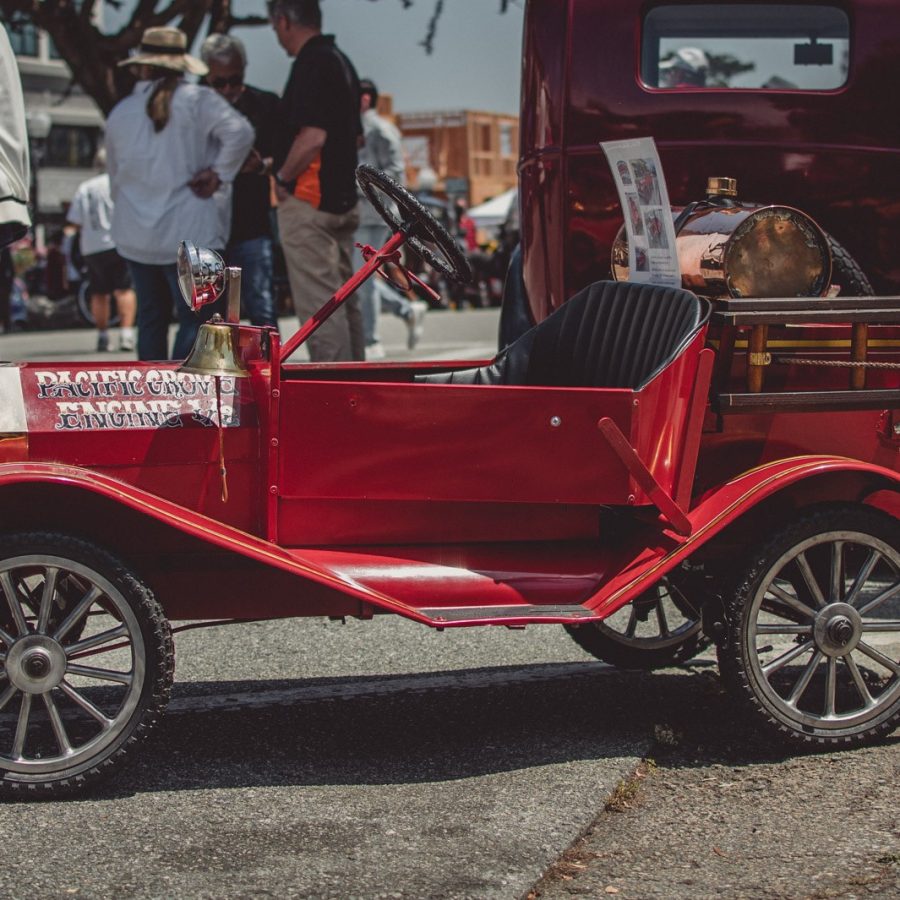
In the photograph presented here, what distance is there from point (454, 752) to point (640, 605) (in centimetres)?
75

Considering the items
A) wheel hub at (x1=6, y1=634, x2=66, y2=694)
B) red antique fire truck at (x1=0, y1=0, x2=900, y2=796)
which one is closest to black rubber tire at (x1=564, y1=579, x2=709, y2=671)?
red antique fire truck at (x1=0, y1=0, x2=900, y2=796)

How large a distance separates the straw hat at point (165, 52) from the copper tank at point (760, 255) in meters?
3.78

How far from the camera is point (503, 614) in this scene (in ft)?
Answer: 11.6

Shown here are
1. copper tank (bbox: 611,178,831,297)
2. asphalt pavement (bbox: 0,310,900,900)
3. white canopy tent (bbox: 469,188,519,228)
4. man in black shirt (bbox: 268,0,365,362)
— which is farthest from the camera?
white canopy tent (bbox: 469,188,519,228)

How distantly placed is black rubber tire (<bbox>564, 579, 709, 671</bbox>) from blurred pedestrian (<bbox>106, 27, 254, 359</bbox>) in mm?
3303

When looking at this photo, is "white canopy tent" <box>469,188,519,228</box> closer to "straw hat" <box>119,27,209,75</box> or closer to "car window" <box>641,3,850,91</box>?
"straw hat" <box>119,27,209,75</box>

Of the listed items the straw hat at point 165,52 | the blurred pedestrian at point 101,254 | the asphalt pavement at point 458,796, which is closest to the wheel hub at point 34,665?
the asphalt pavement at point 458,796

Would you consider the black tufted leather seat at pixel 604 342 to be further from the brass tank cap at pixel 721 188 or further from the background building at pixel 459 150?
the background building at pixel 459 150

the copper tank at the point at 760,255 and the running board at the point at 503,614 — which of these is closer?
the running board at the point at 503,614

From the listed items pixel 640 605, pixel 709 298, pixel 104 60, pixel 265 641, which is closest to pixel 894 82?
pixel 709 298

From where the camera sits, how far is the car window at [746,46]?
5.92 metres

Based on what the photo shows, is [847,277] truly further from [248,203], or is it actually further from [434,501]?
[248,203]

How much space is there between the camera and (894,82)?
5.85 meters

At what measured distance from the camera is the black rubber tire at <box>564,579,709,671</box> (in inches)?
171
